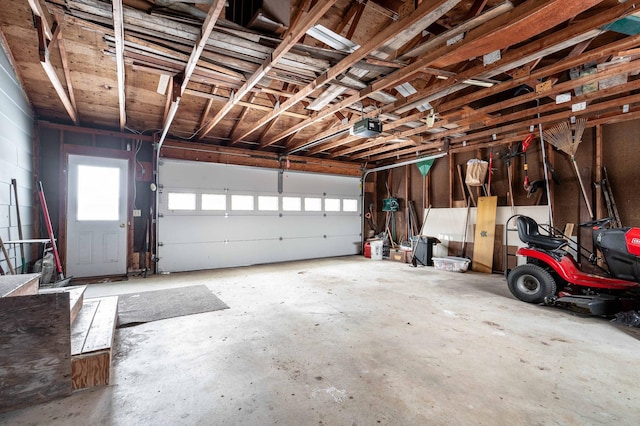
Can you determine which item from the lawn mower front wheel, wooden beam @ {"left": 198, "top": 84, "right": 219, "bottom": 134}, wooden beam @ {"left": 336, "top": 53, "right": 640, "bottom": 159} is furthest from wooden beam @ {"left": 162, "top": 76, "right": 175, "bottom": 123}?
the lawn mower front wheel

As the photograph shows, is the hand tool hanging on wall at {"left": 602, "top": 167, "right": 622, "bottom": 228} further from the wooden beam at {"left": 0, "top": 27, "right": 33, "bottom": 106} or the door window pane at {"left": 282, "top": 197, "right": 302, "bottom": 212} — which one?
the wooden beam at {"left": 0, "top": 27, "right": 33, "bottom": 106}

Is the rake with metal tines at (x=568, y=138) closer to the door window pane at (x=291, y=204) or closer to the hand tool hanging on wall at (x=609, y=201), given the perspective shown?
the hand tool hanging on wall at (x=609, y=201)

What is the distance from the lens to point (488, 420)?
61.2 inches

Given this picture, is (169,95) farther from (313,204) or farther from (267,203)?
(313,204)

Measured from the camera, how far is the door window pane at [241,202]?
6.35m

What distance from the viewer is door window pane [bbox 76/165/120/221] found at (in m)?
4.96

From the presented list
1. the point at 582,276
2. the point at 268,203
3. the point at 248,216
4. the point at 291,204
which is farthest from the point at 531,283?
the point at 248,216

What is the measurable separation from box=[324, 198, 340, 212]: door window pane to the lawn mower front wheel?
15.3ft

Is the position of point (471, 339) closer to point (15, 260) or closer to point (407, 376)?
point (407, 376)

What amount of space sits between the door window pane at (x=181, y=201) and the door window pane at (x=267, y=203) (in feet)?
4.80

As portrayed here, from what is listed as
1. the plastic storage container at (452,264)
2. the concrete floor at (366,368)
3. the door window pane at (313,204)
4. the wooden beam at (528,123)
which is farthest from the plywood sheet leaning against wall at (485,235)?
the door window pane at (313,204)

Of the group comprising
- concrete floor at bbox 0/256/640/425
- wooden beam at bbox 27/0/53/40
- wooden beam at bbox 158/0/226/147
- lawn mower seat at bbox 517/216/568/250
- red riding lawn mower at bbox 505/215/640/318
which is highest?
wooden beam at bbox 27/0/53/40

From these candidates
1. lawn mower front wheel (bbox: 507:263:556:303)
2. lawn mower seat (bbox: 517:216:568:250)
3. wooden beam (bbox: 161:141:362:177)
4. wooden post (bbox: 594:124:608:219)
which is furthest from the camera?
wooden beam (bbox: 161:141:362:177)

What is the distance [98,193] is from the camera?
509 cm
